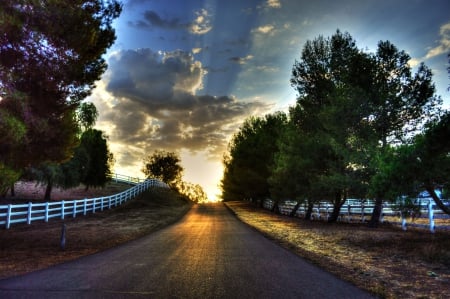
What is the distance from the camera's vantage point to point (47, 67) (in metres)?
12.3

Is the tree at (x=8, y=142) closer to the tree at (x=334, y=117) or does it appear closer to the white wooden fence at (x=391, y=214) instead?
the white wooden fence at (x=391, y=214)

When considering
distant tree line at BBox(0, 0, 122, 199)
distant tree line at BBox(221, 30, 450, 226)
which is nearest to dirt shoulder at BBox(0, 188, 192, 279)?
distant tree line at BBox(0, 0, 122, 199)

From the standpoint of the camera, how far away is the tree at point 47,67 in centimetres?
1134

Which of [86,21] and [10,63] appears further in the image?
[86,21]

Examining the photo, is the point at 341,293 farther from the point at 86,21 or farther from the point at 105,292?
the point at 86,21

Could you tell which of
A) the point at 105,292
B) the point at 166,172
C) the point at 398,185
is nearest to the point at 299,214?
the point at 398,185

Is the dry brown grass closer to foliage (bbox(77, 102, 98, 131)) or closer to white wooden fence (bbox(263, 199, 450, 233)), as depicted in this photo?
white wooden fence (bbox(263, 199, 450, 233))

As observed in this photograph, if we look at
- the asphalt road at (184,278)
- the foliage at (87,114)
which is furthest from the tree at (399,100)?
the foliage at (87,114)

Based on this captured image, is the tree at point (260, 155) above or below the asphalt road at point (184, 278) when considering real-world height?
above

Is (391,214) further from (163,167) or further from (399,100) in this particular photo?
(163,167)

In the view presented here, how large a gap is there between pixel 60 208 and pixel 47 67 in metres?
13.0

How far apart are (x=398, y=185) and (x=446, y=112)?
8.27ft

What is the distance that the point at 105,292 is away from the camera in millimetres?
6004

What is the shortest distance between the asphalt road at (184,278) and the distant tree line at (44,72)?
16.4 ft
